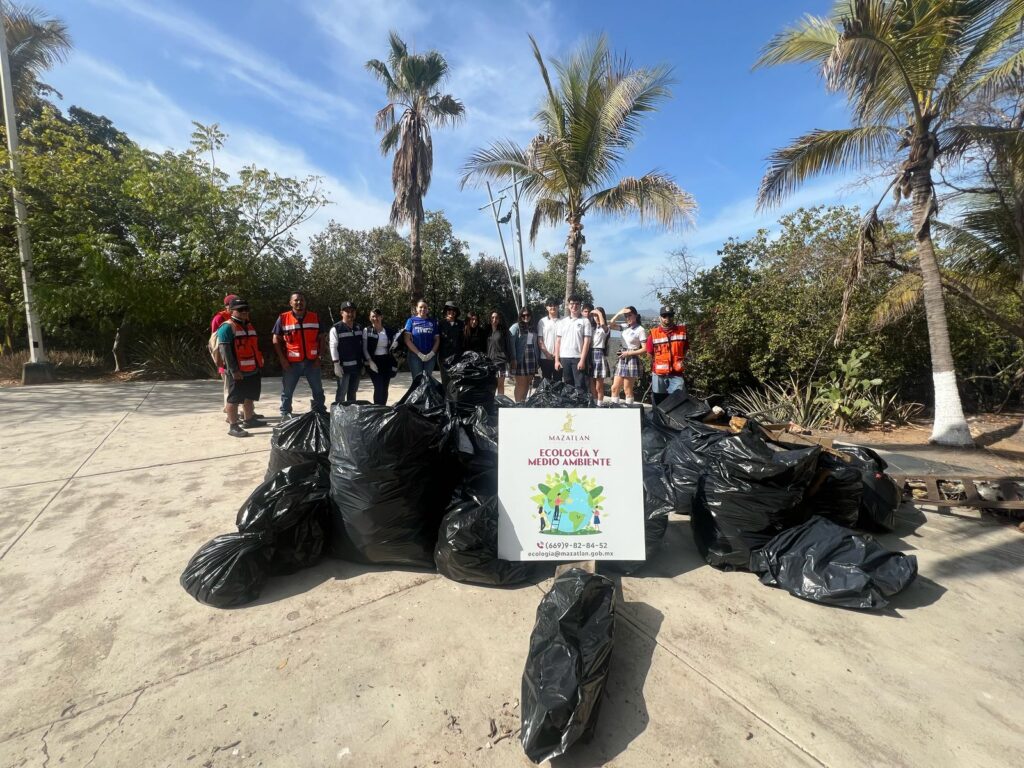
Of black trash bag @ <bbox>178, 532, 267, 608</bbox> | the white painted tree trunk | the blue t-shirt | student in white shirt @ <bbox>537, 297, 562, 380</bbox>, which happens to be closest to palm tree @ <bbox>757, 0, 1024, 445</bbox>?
the white painted tree trunk

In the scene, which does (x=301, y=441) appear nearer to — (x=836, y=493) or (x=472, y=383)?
(x=472, y=383)

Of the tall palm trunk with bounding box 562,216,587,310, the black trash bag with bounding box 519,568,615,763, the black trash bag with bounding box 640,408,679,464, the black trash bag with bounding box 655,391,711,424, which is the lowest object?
the black trash bag with bounding box 519,568,615,763

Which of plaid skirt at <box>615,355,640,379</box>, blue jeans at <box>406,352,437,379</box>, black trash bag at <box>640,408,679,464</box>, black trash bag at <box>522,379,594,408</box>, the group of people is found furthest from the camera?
plaid skirt at <box>615,355,640,379</box>

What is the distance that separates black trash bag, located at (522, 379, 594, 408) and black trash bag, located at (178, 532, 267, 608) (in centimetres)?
190

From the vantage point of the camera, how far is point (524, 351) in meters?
6.86

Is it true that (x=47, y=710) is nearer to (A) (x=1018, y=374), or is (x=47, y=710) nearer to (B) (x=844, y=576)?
(B) (x=844, y=576)

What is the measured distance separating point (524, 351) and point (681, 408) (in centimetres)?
300

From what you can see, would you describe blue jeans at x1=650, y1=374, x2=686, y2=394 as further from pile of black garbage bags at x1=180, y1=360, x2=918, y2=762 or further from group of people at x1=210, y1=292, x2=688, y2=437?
pile of black garbage bags at x1=180, y1=360, x2=918, y2=762

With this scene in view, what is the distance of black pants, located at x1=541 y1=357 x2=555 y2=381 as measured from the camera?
7.28 metres

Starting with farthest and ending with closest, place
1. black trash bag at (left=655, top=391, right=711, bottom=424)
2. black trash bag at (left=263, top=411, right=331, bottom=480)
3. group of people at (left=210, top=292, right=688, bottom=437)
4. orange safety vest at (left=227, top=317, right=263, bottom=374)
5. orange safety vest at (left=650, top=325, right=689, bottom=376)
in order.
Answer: orange safety vest at (left=650, top=325, right=689, bottom=376)
group of people at (left=210, top=292, right=688, bottom=437)
orange safety vest at (left=227, top=317, right=263, bottom=374)
black trash bag at (left=655, top=391, right=711, bottom=424)
black trash bag at (left=263, top=411, right=331, bottom=480)

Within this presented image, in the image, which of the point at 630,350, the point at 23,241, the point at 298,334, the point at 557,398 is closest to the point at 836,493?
the point at 557,398

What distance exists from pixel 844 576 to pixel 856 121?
260 inches

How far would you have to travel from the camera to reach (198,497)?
3.55 m

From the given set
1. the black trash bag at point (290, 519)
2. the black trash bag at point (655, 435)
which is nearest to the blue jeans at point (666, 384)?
the black trash bag at point (655, 435)
